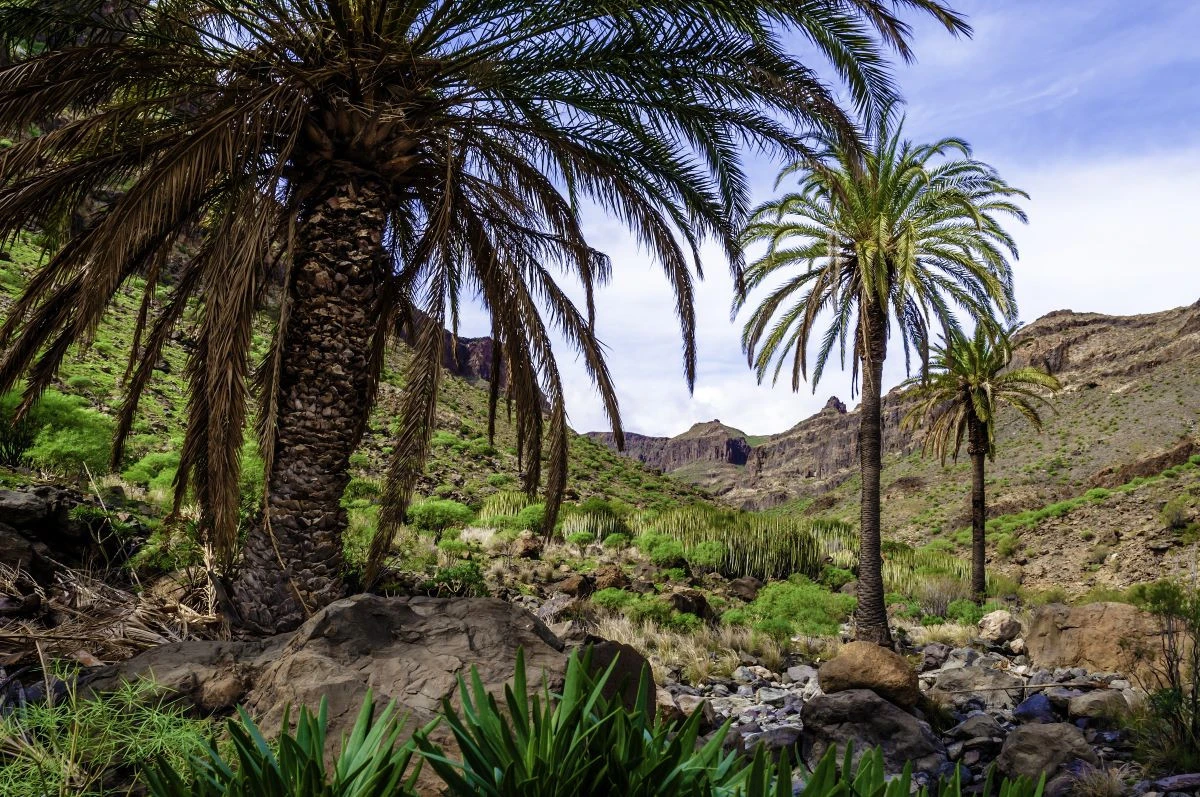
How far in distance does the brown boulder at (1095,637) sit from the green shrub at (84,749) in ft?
36.5

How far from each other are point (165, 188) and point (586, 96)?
3831mm

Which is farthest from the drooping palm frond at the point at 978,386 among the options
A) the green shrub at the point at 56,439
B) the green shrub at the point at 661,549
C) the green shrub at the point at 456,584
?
the green shrub at the point at 56,439

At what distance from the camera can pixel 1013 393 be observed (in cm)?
2191

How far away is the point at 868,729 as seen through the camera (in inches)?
287

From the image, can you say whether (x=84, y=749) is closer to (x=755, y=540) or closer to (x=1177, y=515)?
(x=755, y=540)

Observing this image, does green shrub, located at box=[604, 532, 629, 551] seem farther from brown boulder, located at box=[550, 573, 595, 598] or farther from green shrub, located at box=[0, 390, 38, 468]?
green shrub, located at box=[0, 390, 38, 468]

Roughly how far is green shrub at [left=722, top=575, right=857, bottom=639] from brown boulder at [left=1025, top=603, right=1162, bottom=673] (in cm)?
369

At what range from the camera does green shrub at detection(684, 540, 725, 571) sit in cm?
1803

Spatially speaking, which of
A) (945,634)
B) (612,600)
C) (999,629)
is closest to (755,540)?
(945,634)

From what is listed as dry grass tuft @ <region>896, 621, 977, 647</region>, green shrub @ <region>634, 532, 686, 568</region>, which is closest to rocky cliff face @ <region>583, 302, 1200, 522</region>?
dry grass tuft @ <region>896, 621, 977, 647</region>

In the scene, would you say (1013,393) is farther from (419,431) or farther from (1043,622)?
(419,431)

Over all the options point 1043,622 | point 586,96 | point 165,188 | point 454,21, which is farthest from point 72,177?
point 1043,622

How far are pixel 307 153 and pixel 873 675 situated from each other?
8.32 meters

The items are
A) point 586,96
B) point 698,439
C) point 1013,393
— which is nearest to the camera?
point 586,96
